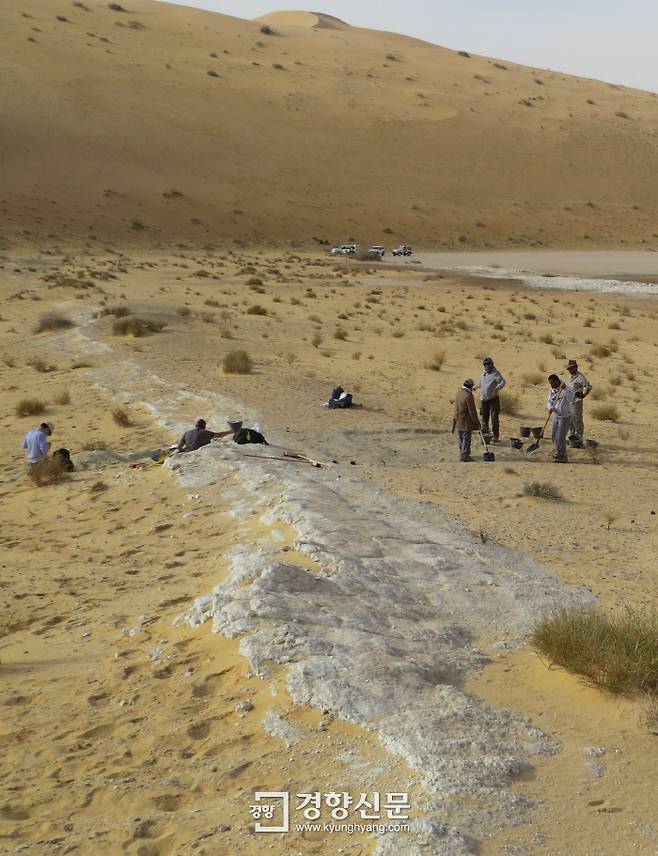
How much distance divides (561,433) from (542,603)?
6445 millimetres

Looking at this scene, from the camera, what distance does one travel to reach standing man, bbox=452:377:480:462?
13750 millimetres

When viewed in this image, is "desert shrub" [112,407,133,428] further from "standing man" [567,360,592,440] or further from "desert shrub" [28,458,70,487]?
"standing man" [567,360,592,440]

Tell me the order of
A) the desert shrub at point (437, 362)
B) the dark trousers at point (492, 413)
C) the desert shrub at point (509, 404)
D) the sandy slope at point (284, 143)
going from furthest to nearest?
the sandy slope at point (284, 143), the desert shrub at point (437, 362), the desert shrub at point (509, 404), the dark trousers at point (492, 413)

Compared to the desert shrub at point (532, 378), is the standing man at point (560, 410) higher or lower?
higher

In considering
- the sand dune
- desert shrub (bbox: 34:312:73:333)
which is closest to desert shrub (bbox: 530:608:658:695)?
desert shrub (bbox: 34:312:73:333)

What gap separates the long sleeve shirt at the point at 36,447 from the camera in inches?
524

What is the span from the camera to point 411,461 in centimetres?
1397

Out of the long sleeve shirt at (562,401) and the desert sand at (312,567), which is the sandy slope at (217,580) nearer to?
the desert sand at (312,567)

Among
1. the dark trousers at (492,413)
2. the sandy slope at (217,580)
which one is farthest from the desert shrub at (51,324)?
the dark trousers at (492,413)

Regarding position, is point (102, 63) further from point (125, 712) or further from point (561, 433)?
point (125, 712)

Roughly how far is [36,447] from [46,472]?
64cm

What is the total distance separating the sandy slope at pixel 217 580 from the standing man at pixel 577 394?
550 millimetres

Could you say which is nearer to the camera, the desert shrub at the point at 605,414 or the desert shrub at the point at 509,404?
the desert shrub at the point at 605,414

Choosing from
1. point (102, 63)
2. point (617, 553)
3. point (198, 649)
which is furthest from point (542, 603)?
point (102, 63)
